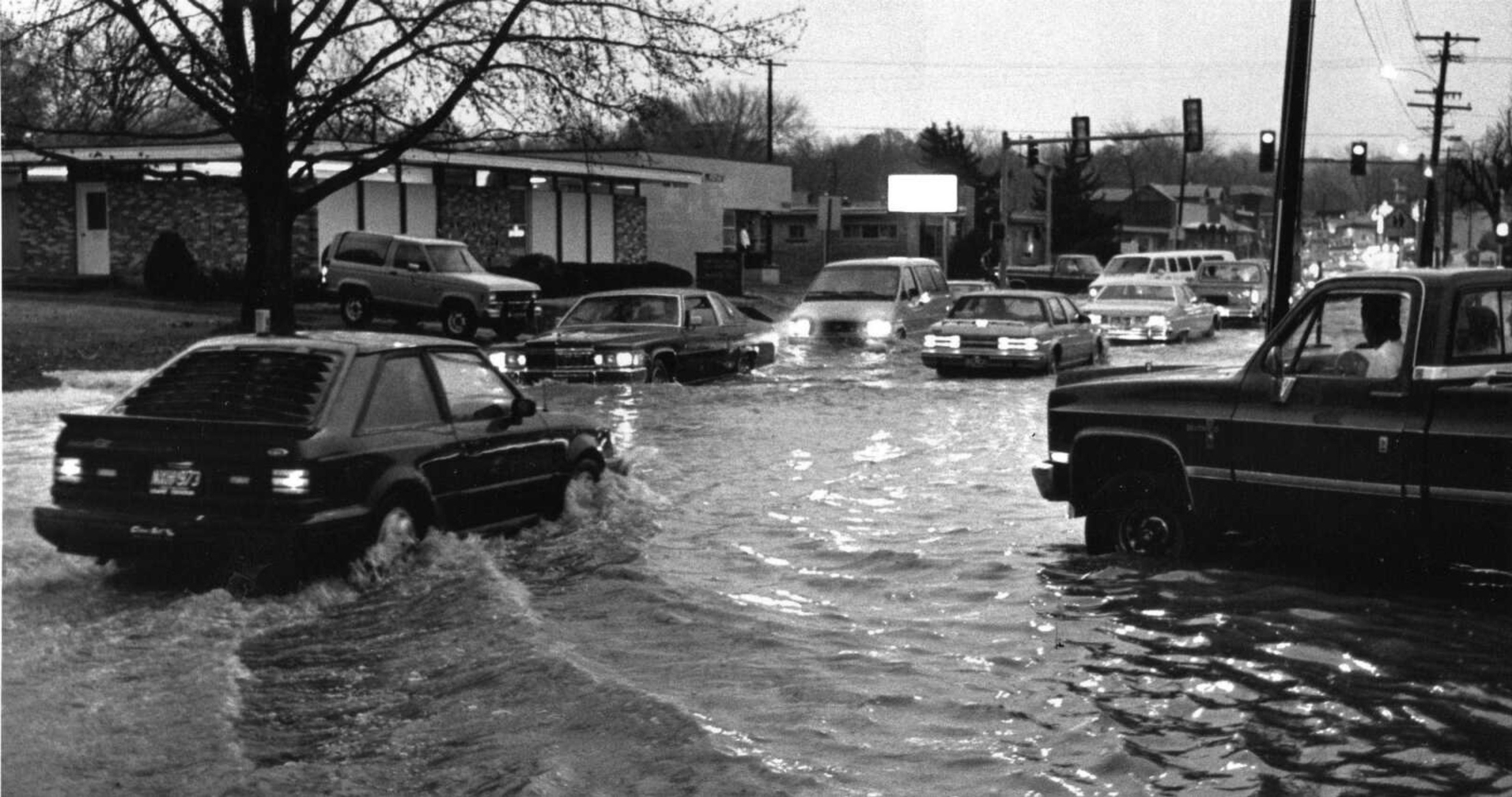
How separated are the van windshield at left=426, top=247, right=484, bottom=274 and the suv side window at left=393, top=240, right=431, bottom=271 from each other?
0.13 meters

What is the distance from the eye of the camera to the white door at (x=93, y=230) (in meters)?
44.9

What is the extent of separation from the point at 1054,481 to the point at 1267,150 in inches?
1305

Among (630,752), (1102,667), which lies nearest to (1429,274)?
(1102,667)

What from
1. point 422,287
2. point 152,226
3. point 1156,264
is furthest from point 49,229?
point 1156,264

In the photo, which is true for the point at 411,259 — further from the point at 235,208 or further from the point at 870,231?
the point at 870,231

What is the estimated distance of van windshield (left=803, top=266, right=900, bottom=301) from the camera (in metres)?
32.5

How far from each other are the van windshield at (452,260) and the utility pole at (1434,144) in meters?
34.8

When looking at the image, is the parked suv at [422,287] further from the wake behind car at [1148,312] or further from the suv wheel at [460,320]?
the wake behind car at [1148,312]

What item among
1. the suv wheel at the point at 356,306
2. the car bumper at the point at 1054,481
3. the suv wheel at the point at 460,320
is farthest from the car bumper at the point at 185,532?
the suv wheel at the point at 356,306

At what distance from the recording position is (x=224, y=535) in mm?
9523

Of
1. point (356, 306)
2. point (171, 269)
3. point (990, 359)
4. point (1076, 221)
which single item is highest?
point (1076, 221)

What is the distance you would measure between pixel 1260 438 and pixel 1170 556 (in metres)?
1.20

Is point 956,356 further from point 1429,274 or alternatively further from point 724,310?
point 1429,274

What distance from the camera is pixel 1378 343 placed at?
9.87 meters
